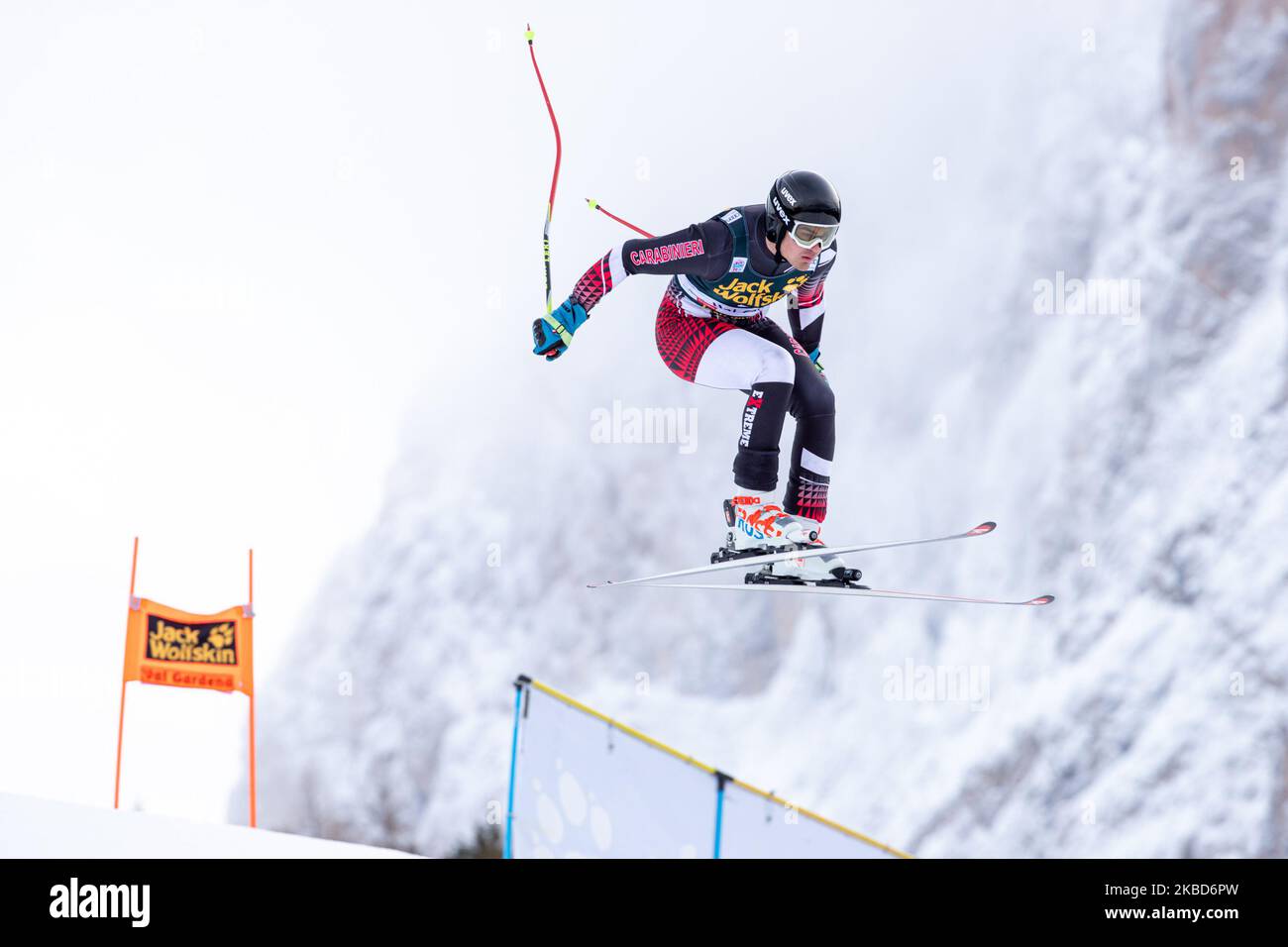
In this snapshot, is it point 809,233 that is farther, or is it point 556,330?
point 556,330

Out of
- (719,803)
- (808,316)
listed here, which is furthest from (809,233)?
(719,803)

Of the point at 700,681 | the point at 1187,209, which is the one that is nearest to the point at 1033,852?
the point at 700,681

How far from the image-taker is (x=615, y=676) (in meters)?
35.5

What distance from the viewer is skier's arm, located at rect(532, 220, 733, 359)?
593 cm

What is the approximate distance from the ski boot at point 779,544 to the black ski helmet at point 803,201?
1.37 meters

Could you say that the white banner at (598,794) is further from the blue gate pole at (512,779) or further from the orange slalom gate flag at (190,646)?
the orange slalom gate flag at (190,646)

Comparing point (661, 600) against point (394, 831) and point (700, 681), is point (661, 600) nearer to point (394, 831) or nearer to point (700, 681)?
point (700, 681)

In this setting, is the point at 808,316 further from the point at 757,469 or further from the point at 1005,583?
the point at 1005,583

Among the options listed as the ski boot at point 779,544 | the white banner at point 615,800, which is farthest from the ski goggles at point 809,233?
the white banner at point 615,800

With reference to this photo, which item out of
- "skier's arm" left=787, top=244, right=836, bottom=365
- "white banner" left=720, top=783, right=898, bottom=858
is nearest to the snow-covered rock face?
"white banner" left=720, top=783, right=898, bottom=858

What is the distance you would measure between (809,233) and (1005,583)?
2576 cm

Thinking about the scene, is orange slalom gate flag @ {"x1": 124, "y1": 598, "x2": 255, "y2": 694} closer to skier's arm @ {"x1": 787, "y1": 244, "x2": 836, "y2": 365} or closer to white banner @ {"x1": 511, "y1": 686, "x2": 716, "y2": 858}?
white banner @ {"x1": 511, "y1": 686, "x2": 716, "y2": 858}

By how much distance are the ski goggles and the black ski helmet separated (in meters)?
0.02

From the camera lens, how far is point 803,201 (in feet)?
18.9
